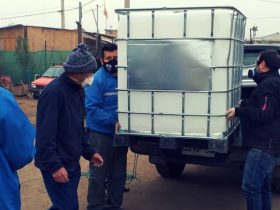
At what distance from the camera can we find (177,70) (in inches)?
171

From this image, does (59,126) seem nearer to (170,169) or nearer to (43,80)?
(170,169)

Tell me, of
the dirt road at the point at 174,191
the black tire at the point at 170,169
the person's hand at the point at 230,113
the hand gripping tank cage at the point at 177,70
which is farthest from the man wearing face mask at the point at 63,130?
the black tire at the point at 170,169

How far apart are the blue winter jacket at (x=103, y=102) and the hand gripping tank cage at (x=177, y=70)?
311mm

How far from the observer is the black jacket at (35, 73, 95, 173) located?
355cm

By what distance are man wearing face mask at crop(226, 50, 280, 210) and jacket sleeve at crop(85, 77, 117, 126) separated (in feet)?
4.01

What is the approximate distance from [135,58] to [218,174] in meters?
3.30

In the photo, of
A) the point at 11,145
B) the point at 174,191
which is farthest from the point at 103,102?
the point at 11,145

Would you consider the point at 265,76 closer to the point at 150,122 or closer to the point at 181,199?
the point at 150,122

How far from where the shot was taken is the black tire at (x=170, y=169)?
657 centimetres

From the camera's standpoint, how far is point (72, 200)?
147 inches

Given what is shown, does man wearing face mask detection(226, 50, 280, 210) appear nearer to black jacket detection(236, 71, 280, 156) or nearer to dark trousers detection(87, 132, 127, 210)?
black jacket detection(236, 71, 280, 156)

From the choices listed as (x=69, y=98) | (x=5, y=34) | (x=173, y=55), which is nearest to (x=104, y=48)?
(x=173, y=55)

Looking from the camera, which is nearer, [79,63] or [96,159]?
[79,63]

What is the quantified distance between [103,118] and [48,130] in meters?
1.36
